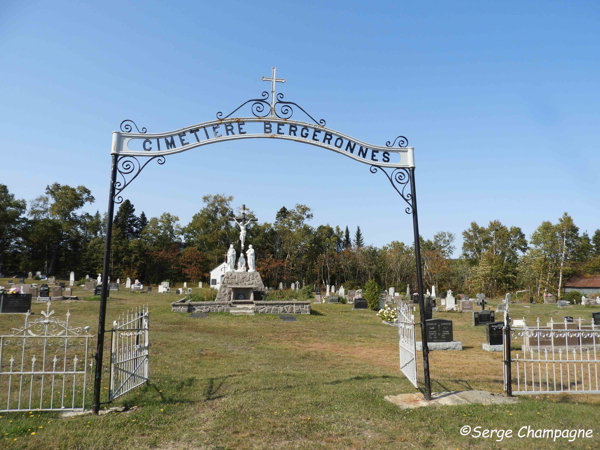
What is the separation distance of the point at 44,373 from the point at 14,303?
47.9 feet

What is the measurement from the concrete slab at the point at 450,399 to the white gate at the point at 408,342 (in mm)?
371

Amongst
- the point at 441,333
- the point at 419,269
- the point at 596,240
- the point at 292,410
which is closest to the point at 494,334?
the point at 441,333

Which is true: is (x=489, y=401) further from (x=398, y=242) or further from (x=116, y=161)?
(x=398, y=242)

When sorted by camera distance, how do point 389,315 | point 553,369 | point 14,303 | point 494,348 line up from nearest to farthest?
point 553,369, point 494,348, point 14,303, point 389,315

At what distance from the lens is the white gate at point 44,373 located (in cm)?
532

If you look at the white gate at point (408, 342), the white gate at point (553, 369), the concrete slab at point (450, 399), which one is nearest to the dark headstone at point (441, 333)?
the white gate at point (553, 369)

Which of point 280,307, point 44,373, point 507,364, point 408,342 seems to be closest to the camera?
point 44,373

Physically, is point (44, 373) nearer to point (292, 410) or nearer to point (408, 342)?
point (292, 410)

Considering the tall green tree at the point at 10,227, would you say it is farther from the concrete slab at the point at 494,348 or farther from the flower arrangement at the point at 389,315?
the concrete slab at the point at 494,348

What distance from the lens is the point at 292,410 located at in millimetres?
5680

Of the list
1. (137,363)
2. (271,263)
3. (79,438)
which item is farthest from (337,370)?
(271,263)

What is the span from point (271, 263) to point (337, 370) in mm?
41493

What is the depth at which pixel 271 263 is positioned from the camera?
1959 inches

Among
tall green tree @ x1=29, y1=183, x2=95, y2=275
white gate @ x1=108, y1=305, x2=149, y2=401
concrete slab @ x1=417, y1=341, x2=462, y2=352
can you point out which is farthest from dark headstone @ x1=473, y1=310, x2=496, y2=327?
tall green tree @ x1=29, y1=183, x2=95, y2=275
